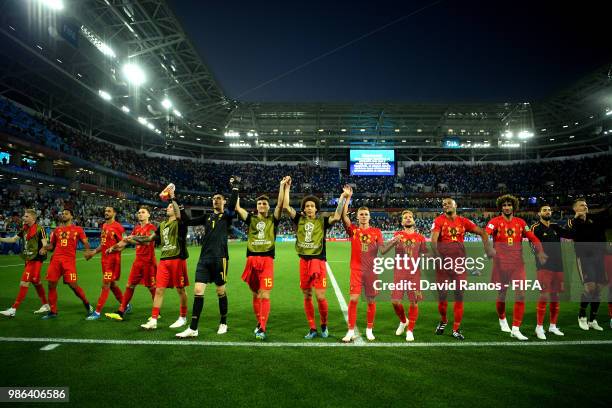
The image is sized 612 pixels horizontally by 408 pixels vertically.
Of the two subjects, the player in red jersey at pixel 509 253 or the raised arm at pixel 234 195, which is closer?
the player in red jersey at pixel 509 253

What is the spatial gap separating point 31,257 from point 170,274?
341 cm

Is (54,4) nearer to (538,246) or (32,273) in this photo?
(32,273)

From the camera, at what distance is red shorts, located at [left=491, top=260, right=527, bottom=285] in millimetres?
5754

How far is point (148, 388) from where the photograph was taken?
366cm

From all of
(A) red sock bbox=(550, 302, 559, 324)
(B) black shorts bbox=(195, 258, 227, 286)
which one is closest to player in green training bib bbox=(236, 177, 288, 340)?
(B) black shorts bbox=(195, 258, 227, 286)

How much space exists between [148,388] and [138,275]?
3.59 m

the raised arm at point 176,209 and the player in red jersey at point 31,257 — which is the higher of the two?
the raised arm at point 176,209

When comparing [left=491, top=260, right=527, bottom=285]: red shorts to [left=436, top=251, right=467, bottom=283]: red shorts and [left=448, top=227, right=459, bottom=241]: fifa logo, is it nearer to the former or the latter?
[left=436, top=251, right=467, bottom=283]: red shorts

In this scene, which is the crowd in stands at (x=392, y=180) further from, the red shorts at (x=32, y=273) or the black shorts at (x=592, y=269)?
the black shorts at (x=592, y=269)

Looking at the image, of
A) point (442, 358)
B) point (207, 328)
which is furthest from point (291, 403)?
point (207, 328)

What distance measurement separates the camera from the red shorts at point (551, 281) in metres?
Answer: 5.82

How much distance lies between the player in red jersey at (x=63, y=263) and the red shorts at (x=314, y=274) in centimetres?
463

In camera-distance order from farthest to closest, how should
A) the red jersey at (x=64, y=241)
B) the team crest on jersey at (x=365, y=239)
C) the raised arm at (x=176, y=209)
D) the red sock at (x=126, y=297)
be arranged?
1. the red jersey at (x=64, y=241)
2. the red sock at (x=126, y=297)
3. the raised arm at (x=176, y=209)
4. the team crest on jersey at (x=365, y=239)

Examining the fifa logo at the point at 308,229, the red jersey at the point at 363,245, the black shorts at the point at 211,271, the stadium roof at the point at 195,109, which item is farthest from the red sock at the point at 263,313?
the stadium roof at the point at 195,109
